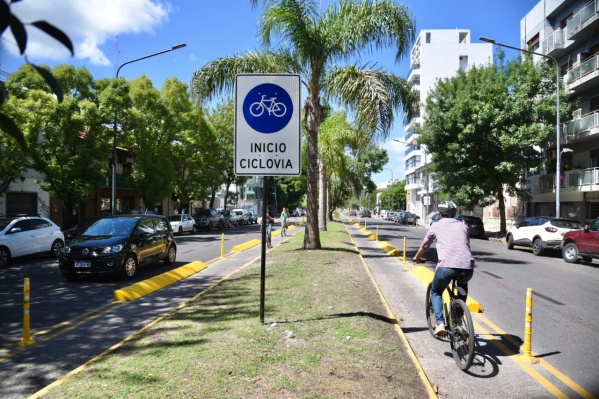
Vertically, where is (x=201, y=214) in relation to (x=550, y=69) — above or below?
below

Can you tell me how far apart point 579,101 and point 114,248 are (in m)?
27.5

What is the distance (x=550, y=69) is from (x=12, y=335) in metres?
29.3

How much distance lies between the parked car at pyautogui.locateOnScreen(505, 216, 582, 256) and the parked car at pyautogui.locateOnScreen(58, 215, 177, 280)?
1486 centimetres

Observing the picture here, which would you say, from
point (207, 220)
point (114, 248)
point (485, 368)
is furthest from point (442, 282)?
point (207, 220)

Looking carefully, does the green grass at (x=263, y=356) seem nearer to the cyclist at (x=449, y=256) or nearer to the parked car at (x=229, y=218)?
the cyclist at (x=449, y=256)

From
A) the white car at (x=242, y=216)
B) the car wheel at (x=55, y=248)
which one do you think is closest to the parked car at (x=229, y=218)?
the white car at (x=242, y=216)

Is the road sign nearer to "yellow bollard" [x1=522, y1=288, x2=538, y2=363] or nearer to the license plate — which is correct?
"yellow bollard" [x1=522, y1=288, x2=538, y2=363]

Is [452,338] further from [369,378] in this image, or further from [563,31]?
[563,31]

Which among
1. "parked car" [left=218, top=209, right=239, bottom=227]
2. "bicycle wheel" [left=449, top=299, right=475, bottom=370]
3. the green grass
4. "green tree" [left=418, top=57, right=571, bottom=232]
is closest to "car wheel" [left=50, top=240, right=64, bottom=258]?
the green grass

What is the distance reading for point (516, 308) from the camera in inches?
322

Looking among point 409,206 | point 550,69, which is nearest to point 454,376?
point 550,69

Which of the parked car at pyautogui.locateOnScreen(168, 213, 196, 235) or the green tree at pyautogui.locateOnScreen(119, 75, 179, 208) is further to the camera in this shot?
the parked car at pyautogui.locateOnScreen(168, 213, 196, 235)

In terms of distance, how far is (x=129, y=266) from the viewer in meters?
11.0

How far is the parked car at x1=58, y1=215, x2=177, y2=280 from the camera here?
1046 centimetres
